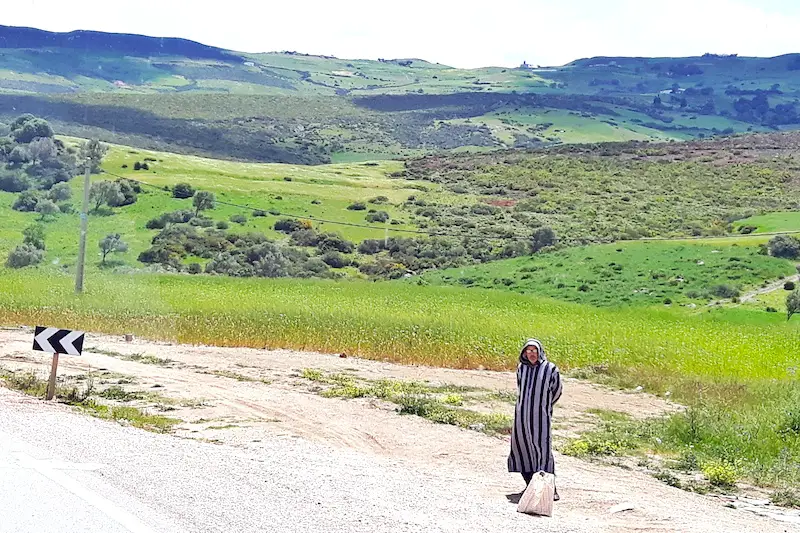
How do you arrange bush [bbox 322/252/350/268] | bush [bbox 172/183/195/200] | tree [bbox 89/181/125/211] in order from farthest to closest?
bush [bbox 172/183/195/200]
tree [bbox 89/181/125/211]
bush [bbox 322/252/350/268]

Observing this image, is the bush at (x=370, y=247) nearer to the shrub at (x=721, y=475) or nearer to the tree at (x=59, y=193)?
the tree at (x=59, y=193)

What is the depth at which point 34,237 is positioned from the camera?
54562mm

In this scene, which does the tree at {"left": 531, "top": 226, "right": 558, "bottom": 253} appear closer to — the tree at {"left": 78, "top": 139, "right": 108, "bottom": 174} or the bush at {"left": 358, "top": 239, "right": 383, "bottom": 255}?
the bush at {"left": 358, "top": 239, "right": 383, "bottom": 255}

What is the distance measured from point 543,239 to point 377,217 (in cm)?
1324

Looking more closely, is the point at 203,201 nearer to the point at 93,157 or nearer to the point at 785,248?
the point at 93,157

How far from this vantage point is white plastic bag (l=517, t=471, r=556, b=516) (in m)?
10.3

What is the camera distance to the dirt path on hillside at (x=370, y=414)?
11133mm

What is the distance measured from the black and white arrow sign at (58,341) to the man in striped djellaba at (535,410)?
25.1 ft

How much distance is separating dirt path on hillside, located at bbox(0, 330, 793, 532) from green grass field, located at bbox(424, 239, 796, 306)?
88.3 feet

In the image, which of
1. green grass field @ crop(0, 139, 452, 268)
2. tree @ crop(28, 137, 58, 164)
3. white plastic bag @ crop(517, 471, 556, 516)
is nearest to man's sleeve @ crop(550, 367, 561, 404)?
white plastic bag @ crop(517, 471, 556, 516)

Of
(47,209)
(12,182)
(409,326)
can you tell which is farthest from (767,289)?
(12,182)

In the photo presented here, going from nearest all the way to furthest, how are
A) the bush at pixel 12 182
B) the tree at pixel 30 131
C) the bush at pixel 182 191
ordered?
the bush at pixel 12 182 < the bush at pixel 182 191 < the tree at pixel 30 131

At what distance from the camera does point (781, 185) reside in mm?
97125

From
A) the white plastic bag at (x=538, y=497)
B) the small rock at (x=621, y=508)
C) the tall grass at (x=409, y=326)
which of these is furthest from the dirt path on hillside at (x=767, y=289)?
the white plastic bag at (x=538, y=497)
